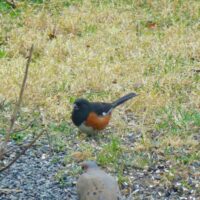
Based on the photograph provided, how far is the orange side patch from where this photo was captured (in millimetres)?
5789

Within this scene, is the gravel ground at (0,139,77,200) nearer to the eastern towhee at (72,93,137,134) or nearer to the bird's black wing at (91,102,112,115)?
the eastern towhee at (72,93,137,134)

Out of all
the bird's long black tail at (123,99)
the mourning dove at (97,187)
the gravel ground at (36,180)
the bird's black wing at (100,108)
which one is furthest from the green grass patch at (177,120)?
the mourning dove at (97,187)

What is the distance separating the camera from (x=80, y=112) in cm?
576

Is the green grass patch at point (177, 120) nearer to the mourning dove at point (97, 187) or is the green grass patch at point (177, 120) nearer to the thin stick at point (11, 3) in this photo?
the mourning dove at point (97, 187)

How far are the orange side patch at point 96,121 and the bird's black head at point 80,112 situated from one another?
38 mm

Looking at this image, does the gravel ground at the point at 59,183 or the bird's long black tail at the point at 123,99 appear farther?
the bird's long black tail at the point at 123,99

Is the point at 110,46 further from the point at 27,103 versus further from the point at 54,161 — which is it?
the point at 54,161

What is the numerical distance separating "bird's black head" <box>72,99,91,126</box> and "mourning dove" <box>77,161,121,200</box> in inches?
49.0

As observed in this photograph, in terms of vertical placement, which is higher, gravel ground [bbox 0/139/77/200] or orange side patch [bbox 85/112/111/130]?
orange side patch [bbox 85/112/111/130]

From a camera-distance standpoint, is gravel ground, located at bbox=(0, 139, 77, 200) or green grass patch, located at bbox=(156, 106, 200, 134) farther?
green grass patch, located at bbox=(156, 106, 200, 134)

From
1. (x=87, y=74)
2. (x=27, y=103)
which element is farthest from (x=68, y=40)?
(x=27, y=103)

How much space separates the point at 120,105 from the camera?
644cm

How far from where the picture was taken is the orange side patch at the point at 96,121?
5789 millimetres

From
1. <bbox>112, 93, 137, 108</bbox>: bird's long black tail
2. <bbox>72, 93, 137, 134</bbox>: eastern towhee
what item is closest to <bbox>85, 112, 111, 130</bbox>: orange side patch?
<bbox>72, 93, 137, 134</bbox>: eastern towhee
